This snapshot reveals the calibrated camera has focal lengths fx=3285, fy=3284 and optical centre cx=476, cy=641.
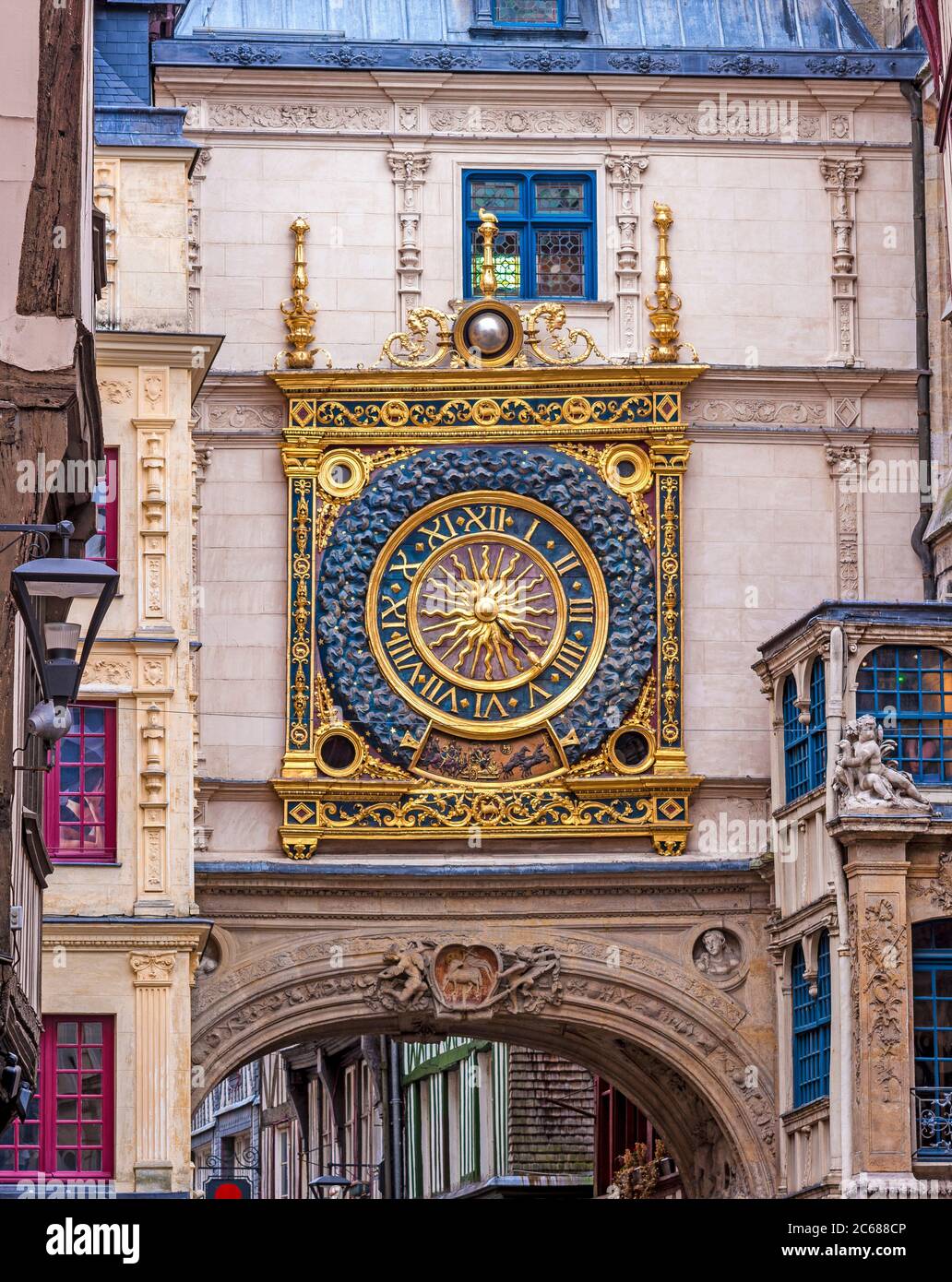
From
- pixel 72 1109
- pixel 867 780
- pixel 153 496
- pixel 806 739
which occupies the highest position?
pixel 153 496

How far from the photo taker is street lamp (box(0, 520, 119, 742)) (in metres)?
14.9

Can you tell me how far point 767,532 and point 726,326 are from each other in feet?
7.23

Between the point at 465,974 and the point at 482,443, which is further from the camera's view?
the point at 482,443

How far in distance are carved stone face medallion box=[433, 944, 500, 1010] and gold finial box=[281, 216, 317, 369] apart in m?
6.14

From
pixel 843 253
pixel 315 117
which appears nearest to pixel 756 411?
pixel 843 253

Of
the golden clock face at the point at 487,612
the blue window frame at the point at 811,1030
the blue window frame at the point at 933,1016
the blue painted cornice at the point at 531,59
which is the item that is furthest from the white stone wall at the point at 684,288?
the blue window frame at the point at 933,1016

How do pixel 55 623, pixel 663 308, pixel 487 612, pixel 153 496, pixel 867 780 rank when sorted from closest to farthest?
pixel 55 623 < pixel 867 780 < pixel 153 496 < pixel 487 612 < pixel 663 308

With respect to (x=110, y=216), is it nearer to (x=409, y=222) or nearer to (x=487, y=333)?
(x=409, y=222)

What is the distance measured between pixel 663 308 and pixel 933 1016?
8120mm

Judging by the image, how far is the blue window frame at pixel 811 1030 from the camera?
30844mm

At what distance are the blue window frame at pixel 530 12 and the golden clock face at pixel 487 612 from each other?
5.21 metres

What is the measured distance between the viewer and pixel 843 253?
112ft

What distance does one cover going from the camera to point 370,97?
112ft
